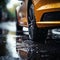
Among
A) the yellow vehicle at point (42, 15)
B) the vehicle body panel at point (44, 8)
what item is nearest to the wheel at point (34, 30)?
the yellow vehicle at point (42, 15)

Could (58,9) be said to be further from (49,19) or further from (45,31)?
(45,31)

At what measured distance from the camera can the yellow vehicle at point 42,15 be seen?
621 centimetres

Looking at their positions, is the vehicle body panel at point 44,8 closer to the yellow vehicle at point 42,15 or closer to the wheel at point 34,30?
the yellow vehicle at point 42,15

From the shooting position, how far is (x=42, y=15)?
6465 mm

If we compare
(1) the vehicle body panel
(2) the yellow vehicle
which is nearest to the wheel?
(2) the yellow vehicle

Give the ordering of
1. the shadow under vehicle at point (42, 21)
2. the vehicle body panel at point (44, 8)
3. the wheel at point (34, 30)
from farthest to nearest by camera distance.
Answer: the wheel at point (34, 30) → the vehicle body panel at point (44, 8) → the shadow under vehicle at point (42, 21)

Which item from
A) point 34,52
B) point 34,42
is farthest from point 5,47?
point 34,52

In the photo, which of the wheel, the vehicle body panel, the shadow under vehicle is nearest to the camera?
the shadow under vehicle

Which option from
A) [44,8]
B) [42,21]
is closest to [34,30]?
[42,21]

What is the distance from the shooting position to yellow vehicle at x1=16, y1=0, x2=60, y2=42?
621 cm

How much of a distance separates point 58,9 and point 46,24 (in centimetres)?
44

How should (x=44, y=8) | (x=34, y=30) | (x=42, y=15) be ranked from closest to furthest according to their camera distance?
(x=44, y=8) < (x=42, y=15) < (x=34, y=30)

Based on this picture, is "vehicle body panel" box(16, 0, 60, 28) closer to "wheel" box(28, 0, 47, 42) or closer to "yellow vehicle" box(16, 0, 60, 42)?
"yellow vehicle" box(16, 0, 60, 42)

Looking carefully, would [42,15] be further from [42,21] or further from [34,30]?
[34,30]
